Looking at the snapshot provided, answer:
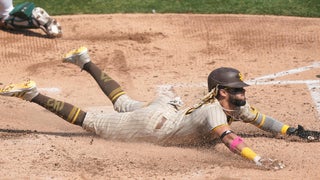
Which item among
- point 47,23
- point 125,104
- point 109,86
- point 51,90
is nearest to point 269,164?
point 125,104

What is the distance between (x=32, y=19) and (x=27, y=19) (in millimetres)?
84

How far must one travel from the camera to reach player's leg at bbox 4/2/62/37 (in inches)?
436

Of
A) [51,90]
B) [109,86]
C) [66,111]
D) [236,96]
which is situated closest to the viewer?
[236,96]

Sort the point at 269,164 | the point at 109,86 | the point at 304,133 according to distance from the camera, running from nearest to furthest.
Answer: the point at 269,164
the point at 304,133
the point at 109,86

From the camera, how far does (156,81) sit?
387 inches

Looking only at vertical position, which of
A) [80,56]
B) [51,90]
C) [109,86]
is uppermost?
[80,56]

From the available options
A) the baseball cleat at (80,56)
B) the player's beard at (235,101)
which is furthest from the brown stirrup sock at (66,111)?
the player's beard at (235,101)

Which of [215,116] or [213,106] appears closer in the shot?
[215,116]

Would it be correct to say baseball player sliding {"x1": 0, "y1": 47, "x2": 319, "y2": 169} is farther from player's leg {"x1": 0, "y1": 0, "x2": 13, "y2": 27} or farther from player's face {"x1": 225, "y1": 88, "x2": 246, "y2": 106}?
player's leg {"x1": 0, "y1": 0, "x2": 13, "y2": 27}

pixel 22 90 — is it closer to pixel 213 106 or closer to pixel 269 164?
pixel 213 106

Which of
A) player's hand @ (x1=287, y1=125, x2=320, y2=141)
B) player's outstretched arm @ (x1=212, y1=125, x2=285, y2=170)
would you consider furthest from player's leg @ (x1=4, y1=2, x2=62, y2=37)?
player's outstretched arm @ (x1=212, y1=125, x2=285, y2=170)

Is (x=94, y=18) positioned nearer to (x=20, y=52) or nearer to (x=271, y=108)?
(x=20, y=52)

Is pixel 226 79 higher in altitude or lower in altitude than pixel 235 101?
higher

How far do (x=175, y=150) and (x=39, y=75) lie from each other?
3319 millimetres
